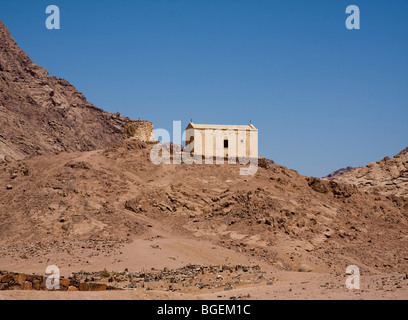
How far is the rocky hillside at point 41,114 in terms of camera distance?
70031 millimetres

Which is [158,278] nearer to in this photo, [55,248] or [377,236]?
[55,248]

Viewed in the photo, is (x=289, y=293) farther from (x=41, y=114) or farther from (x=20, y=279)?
(x=41, y=114)

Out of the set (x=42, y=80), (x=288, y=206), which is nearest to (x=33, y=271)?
(x=288, y=206)

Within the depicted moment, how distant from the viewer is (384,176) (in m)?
47.2

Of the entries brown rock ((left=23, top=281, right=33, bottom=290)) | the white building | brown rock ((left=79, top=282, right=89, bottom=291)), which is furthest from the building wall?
brown rock ((left=79, top=282, right=89, bottom=291))

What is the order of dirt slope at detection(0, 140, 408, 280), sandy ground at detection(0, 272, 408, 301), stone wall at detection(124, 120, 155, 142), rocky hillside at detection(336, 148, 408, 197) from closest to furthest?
1. sandy ground at detection(0, 272, 408, 301)
2. dirt slope at detection(0, 140, 408, 280)
3. rocky hillside at detection(336, 148, 408, 197)
4. stone wall at detection(124, 120, 155, 142)

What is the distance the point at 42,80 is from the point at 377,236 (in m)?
66.6

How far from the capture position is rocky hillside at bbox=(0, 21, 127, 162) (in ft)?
230

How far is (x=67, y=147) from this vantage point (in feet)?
261

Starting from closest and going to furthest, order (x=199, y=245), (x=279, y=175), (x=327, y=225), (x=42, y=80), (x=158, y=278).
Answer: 1. (x=158, y=278)
2. (x=199, y=245)
3. (x=327, y=225)
4. (x=279, y=175)
5. (x=42, y=80)

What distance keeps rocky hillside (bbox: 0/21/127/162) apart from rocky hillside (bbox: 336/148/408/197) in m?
32.7

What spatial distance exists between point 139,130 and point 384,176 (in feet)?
60.8

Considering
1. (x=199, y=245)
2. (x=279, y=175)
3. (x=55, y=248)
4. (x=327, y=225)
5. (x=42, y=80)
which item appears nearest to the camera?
(x=55, y=248)

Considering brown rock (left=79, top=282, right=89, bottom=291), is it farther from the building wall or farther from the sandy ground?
the building wall
